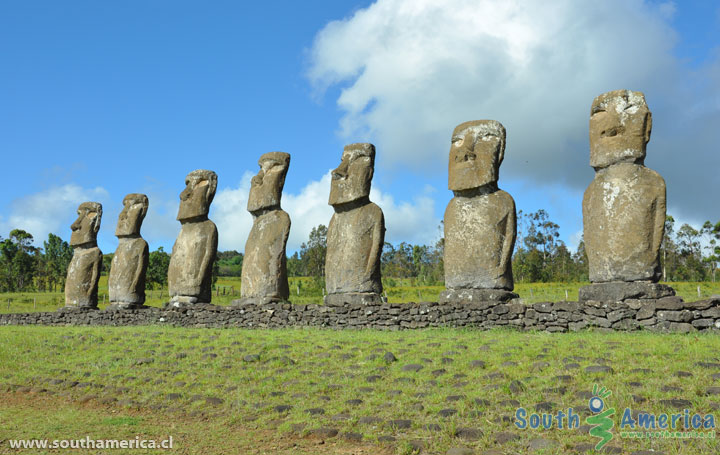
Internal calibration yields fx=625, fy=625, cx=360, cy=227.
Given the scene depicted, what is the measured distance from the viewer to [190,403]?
343 inches

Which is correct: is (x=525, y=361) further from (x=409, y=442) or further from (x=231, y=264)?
(x=231, y=264)

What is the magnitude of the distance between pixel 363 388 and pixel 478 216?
548 centimetres

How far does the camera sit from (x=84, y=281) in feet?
63.4

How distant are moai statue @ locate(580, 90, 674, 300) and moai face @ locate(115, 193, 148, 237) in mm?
12872

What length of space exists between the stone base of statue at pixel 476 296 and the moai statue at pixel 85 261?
11877 mm

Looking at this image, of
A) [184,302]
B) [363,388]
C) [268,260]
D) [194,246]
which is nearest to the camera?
[363,388]

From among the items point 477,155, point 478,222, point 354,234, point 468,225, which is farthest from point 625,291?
point 354,234

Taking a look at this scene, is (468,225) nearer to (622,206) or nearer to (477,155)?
(477,155)

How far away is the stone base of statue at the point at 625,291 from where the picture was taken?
1087 cm

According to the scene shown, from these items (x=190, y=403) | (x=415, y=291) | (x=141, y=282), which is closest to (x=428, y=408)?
(x=190, y=403)

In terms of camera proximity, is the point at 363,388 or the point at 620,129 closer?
the point at 363,388

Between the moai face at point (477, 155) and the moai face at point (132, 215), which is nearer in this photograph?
the moai face at point (477, 155)

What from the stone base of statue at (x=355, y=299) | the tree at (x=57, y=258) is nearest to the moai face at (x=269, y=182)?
the stone base of statue at (x=355, y=299)

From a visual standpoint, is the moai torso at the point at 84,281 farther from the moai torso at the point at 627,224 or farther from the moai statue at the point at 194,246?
the moai torso at the point at 627,224
